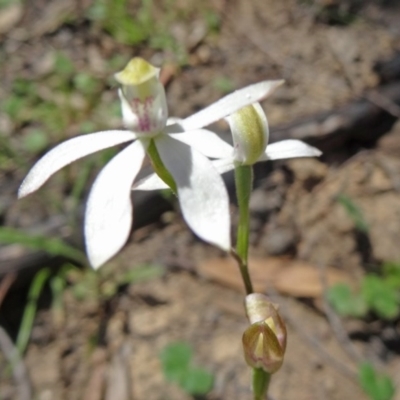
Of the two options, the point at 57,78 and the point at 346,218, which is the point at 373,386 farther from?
the point at 57,78

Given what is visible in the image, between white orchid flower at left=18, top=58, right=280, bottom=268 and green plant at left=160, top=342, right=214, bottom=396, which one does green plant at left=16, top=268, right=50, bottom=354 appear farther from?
white orchid flower at left=18, top=58, right=280, bottom=268

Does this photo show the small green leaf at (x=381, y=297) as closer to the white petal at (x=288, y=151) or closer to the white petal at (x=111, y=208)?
the white petal at (x=288, y=151)

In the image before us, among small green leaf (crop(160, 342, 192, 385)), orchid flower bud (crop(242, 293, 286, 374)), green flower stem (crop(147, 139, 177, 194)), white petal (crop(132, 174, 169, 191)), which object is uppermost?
green flower stem (crop(147, 139, 177, 194))

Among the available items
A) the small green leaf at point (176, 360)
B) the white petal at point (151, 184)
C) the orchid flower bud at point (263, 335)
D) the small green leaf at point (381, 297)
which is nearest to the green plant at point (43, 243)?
the small green leaf at point (176, 360)

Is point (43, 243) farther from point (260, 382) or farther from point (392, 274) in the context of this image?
point (260, 382)

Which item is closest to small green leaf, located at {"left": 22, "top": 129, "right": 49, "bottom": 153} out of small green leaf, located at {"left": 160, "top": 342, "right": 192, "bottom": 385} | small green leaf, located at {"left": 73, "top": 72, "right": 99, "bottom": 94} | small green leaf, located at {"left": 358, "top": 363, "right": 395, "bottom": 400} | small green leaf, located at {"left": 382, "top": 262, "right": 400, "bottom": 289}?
small green leaf, located at {"left": 73, "top": 72, "right": 99, "bottom": 94}

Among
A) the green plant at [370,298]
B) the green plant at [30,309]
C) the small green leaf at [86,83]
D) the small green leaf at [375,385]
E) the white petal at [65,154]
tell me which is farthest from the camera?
the small green leaf at [86,83]
